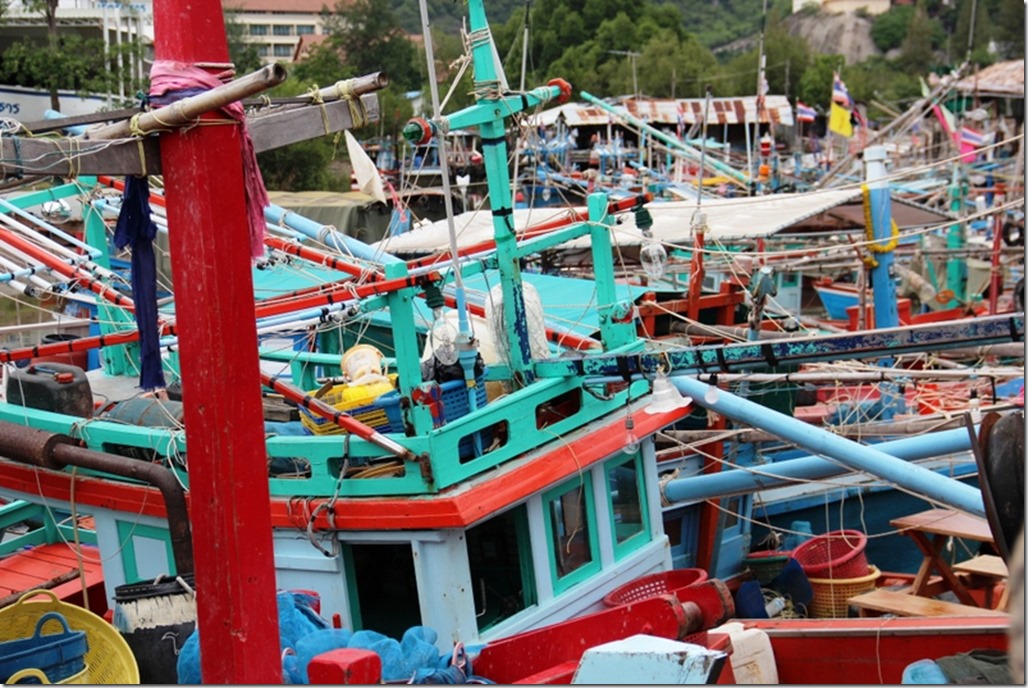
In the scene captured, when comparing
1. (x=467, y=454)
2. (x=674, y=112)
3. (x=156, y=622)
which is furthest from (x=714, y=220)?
(x=674, y=112)

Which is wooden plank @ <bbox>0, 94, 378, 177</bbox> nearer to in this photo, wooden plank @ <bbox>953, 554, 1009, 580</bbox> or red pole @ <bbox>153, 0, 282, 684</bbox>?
red pole @ <bbox>153, 0, 282, 684</bbox>

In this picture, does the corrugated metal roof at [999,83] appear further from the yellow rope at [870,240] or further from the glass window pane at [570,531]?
the glass window pane at [570,531]

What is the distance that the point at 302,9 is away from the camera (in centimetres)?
4666

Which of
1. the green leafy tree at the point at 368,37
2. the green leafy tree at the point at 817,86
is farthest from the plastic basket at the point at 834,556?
the green leafy tree at the point at 817,86

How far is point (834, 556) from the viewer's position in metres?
10.7

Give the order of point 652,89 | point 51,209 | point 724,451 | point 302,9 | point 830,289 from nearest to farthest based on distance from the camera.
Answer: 1. point 724,451
2. point 51,209
3. point 830,289
4. point 302,9
5. point 652,89

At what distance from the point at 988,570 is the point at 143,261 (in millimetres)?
7282

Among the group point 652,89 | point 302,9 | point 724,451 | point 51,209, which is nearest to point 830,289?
point 724,451

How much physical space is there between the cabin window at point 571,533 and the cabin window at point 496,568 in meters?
0.23

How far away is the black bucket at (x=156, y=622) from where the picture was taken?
5.85 meters

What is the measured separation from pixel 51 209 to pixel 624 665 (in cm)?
900

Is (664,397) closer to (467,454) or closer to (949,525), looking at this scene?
(467,454)

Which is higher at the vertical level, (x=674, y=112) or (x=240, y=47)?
(x=240, y=47)

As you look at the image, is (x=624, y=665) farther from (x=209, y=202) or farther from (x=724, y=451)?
(x=724, y=451)
